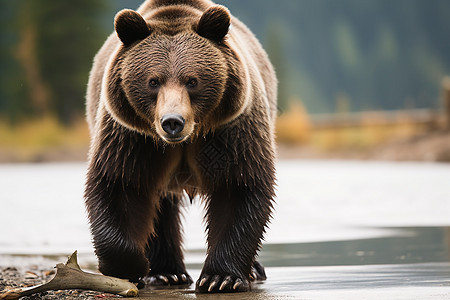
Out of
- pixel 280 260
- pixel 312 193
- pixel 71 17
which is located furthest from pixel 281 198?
pixel 71 17

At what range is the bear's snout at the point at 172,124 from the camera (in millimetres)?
4969

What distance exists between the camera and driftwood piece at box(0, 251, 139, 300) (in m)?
4.85

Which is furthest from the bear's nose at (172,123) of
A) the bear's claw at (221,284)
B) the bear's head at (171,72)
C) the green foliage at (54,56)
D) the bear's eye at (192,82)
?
the green foliage at (54,56)

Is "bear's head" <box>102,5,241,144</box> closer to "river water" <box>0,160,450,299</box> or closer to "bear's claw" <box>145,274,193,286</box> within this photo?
"river water" <box>0,160,450,299</box>

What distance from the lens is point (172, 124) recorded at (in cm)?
498

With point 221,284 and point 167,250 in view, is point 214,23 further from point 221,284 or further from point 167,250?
point 167,250

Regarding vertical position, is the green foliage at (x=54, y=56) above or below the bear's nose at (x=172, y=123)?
above

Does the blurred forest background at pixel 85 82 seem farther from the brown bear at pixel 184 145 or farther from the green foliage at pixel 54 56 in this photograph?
the brown bear at pixel 184 145

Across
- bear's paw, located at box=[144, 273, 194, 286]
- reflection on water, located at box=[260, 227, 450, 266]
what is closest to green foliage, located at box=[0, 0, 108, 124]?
reflection on water, located at box=[260, 227, 450, 266]

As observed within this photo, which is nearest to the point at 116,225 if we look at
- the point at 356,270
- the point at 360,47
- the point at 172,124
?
the point at 172,124

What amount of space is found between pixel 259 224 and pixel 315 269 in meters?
0.75

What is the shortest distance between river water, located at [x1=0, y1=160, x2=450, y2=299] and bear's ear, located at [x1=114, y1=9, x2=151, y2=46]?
5.55 feet

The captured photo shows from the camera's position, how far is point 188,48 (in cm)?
546

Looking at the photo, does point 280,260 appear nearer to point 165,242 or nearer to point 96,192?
point 165,242
